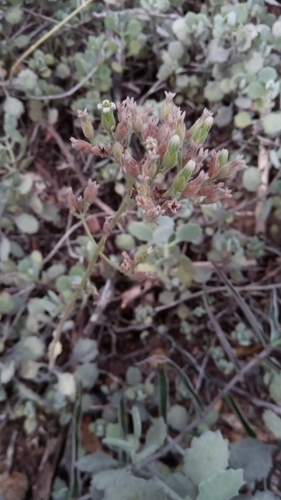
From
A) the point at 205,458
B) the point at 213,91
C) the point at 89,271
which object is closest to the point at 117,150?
the point at 89,271

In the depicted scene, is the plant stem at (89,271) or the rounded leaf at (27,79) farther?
the rounded leaf at (27,79)

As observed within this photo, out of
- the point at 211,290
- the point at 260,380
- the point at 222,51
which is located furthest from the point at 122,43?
the point at 260,380

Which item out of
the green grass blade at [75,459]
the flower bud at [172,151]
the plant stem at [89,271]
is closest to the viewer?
the flower bud at [172,151]

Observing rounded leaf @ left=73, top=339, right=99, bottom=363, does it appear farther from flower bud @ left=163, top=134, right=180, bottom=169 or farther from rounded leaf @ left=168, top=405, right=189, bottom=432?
flower bud @ left=163, top=134, right=180, bottom=169

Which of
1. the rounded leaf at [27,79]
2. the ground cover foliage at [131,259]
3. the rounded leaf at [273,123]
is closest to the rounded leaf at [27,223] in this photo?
the ground cover foliage at [131,259]

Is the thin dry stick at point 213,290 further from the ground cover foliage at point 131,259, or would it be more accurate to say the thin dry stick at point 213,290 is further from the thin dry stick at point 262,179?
the thin dry stick at point 262,179

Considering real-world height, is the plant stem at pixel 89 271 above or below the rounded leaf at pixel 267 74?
below

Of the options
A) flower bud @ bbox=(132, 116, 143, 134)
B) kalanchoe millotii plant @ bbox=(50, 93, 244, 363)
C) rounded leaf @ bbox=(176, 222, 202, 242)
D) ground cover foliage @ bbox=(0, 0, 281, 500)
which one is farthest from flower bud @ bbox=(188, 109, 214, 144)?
rounded leaf @ bbox=(176, 222, 202, 242)

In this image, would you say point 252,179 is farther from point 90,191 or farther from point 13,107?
point 13,107

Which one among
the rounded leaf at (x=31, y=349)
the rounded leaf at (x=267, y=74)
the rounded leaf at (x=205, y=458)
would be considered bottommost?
the rounded leaf at (x=205, y=458)
